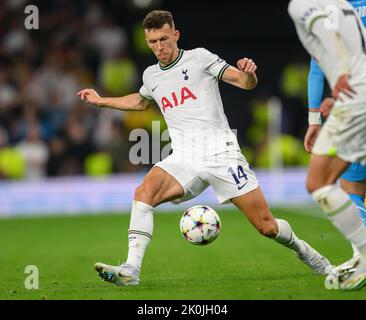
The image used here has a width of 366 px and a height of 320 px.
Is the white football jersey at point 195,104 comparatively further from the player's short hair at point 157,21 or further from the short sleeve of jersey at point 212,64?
the player's short hair at point 157,21

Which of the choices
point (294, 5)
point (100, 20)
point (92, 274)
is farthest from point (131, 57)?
point (294, 5)

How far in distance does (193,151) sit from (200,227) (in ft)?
2.25

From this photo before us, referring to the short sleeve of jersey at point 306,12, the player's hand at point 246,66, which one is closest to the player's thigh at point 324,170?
the short sleeve of jersey at point 306,12

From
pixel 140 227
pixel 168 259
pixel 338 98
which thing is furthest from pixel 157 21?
pixel 168 259

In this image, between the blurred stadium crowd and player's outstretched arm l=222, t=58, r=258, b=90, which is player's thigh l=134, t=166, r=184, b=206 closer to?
player's outstretched arm l=222, t=58, r=258, b=90

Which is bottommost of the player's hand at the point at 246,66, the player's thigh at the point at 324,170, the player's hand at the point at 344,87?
the player's thigh at the point at 324,170

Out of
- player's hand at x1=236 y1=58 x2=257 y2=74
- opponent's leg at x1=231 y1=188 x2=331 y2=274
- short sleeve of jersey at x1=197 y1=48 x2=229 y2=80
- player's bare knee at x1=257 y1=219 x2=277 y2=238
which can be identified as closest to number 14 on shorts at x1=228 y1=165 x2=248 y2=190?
opponent's leg at x1=231 y1=188 x2=331 y2=274

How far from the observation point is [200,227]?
26.5 feet

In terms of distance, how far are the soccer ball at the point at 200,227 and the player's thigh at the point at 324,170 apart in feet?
5.21

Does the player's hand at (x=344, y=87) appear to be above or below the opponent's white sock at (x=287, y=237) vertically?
above

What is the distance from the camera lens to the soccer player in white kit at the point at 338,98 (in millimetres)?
6461

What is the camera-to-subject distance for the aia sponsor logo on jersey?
8.02 metres
